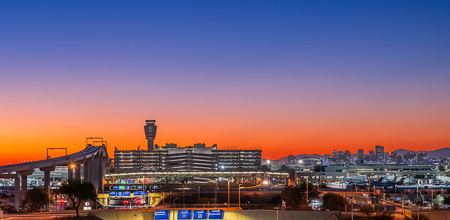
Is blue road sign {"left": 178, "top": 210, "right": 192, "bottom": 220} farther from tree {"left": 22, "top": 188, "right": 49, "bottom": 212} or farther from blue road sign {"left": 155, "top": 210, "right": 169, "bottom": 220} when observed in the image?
tree {"left": 22, "top": 188, "right": 49, "bottom": 212}

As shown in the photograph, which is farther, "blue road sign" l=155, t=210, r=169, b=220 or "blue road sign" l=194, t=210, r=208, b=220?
"blue road sign" l=155, t=210, r=169, b=220

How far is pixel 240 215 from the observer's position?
6719 cm

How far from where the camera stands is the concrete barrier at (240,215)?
215 feet

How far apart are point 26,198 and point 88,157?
157 ft

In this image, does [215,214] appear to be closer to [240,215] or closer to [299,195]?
[240,215]

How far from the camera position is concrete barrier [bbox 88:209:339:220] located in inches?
2581

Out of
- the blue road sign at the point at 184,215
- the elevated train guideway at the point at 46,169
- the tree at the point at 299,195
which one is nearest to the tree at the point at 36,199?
the elevated train guideway at the point at 46,169

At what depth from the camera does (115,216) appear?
67562mm

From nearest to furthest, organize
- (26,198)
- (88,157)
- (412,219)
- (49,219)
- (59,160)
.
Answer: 1. (412,219)
2. (49,219)
3. (26,198)
4. (59,160)
5. (88,157)

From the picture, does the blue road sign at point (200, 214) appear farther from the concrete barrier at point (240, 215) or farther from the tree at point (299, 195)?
the tree at point (299, 195)

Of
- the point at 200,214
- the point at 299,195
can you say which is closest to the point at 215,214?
the point at 200,214

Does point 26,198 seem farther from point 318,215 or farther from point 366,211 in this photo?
point 366,211

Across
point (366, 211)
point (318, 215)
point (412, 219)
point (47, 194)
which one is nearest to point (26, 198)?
point (47, 194)

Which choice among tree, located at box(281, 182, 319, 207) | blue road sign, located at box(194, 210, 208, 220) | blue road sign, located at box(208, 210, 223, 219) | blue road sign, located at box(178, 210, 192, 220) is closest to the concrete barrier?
blue road sign, located at box(178, 210, 192, 220)
